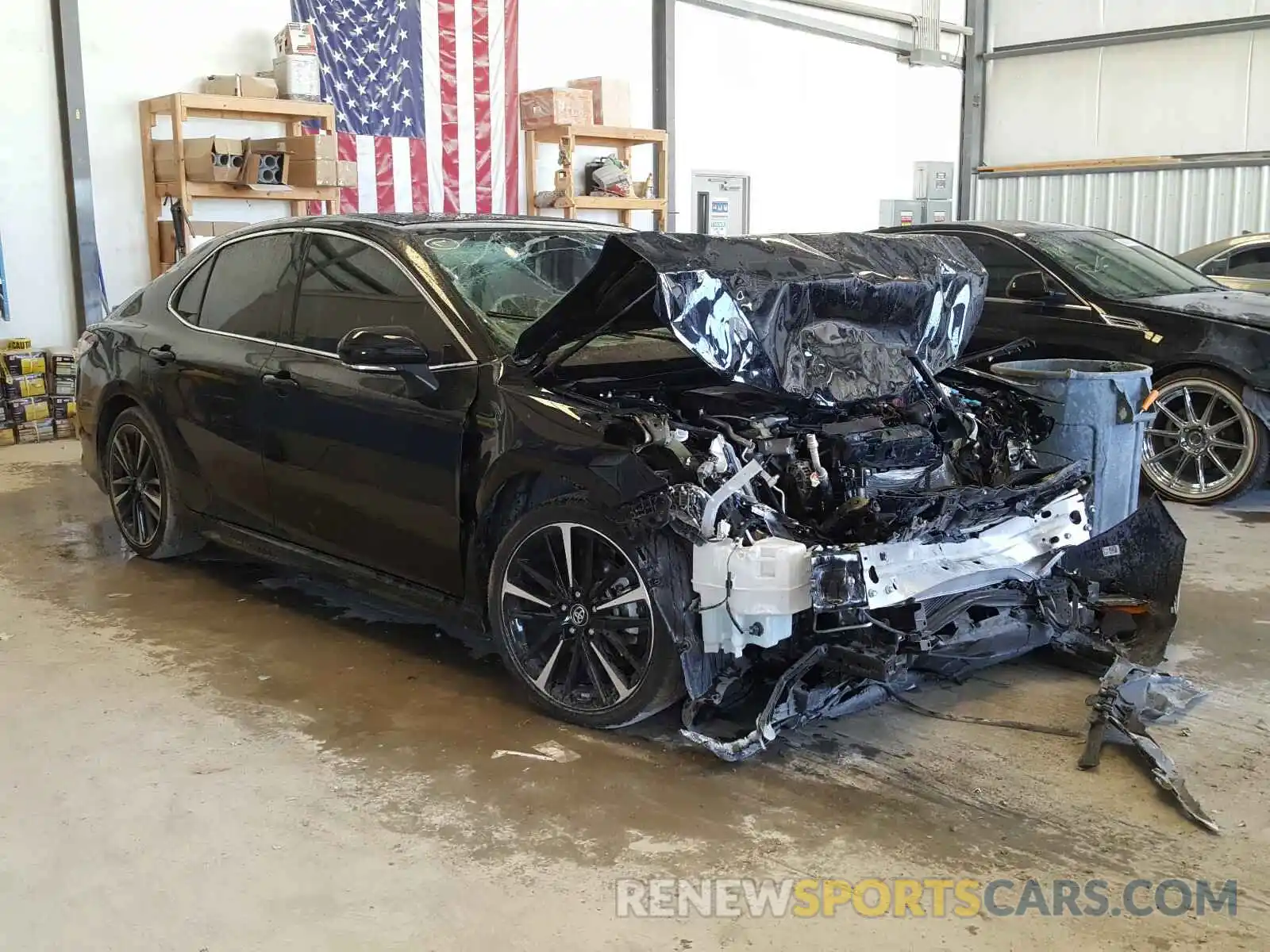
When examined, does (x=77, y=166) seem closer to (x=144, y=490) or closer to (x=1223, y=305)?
(x=144, y=490)

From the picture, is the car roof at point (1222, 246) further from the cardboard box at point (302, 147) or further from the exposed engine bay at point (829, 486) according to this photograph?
the exposed engine bay at point (829, 486)

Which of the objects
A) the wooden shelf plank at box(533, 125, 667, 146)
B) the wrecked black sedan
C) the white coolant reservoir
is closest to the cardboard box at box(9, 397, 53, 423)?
the wrecked black sedan

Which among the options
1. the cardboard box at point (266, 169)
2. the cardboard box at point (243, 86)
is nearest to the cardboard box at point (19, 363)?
the cardboard box at point (266, 169)

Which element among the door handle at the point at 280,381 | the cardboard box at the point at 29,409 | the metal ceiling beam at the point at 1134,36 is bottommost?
the cardboard box at the point at 29,409

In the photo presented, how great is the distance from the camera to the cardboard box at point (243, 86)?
900 centimetres

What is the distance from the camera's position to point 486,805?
3100 mm

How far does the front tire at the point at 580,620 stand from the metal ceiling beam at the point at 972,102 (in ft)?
48.2

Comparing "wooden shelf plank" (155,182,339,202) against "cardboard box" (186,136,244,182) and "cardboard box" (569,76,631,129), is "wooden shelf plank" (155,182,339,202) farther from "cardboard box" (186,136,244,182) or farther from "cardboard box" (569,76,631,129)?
"cardboard box" (569,76,631,129)

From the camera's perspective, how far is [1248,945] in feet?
8.12

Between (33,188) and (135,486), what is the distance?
4619mm

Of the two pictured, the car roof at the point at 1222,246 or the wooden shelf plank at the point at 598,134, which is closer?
the car roof at the point at 1222,246

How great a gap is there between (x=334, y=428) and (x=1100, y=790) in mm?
2545

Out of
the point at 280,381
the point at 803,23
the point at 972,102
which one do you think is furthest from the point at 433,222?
the point at 972,102

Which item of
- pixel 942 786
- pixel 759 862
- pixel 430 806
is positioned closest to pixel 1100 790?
pixel 942 786
